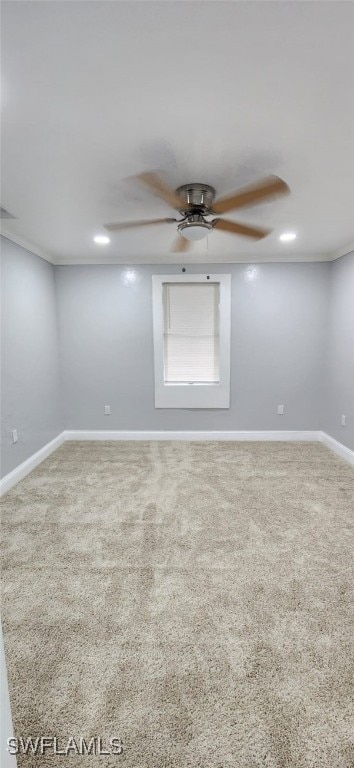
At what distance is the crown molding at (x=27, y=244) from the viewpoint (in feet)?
9.62

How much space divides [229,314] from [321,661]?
10.9 ft

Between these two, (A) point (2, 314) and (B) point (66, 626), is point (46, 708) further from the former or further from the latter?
(A) point (2, 314)

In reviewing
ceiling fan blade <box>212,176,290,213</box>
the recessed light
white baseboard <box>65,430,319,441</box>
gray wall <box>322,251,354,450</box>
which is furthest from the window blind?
ceiling fan blade <box>212,176,290,213</box>

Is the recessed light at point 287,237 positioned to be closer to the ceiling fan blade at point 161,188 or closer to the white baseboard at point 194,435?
the ceiling fan blade at point 161,188

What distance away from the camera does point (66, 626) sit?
1.55 metres

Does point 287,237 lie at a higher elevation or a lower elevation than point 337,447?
higher

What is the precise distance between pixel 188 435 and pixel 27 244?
2.87 metres

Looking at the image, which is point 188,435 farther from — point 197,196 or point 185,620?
point 197,196

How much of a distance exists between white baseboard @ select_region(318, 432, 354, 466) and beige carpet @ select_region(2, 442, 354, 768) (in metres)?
0.62

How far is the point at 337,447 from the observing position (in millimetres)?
3762

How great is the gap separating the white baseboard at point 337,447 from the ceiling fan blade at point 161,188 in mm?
3015

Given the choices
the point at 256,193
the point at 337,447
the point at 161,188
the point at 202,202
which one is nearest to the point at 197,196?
the point at 202,202

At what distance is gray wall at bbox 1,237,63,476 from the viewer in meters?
2.97

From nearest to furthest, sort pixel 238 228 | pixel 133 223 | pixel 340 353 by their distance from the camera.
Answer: pixel 133 223 → pixel 238 228 → pixel 340 353
